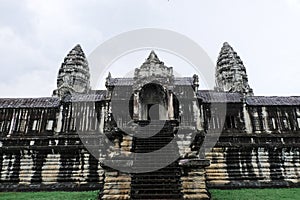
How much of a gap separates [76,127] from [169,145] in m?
9.16

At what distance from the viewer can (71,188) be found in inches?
771

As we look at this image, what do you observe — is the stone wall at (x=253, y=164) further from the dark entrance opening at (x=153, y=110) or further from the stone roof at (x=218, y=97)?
the dark entrance opening at (x=153, y=110)

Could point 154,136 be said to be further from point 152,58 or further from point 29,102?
point 29,102

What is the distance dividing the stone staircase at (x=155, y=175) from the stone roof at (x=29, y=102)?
10.5 metres

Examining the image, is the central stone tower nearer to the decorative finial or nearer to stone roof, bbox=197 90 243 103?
A: the decorative finial

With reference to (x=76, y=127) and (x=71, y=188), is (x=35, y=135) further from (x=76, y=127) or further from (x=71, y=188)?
(x=71, y=188)

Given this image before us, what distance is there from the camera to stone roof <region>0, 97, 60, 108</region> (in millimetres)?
24672

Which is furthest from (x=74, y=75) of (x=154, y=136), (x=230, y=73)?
(x=154, y=136)

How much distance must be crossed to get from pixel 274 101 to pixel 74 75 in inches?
1211

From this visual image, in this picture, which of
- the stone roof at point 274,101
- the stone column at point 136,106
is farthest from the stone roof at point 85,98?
the stone roof at point 274,101

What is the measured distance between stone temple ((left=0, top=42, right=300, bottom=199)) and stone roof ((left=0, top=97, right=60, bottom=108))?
88mm

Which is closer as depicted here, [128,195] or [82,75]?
[128,195]

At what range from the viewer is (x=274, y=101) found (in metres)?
25.4

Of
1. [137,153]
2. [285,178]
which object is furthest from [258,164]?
[137,153]
